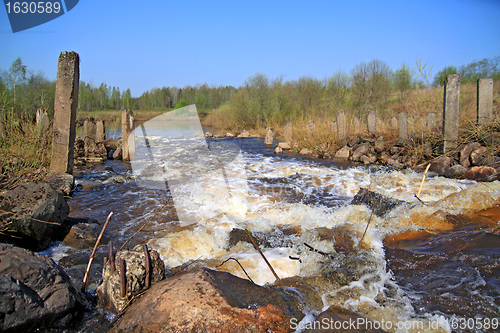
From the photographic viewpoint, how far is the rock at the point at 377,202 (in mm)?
5648

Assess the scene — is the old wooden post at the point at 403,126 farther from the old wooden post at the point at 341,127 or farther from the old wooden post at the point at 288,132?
the old wooden post at the point at 288,132

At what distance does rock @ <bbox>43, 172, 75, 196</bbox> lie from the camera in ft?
22.0

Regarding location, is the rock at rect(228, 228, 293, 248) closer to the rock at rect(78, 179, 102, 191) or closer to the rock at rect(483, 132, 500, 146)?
the rock at rect(78, 179, 102, 191)

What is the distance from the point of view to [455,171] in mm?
8703

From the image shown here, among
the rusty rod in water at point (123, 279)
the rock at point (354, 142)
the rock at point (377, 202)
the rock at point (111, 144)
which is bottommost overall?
the rock at point (377, 202)

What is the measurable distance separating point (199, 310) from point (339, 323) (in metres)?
1.09

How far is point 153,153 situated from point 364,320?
44.1 feet

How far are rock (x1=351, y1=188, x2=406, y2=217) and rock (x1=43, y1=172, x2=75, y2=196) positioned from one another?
6.08m

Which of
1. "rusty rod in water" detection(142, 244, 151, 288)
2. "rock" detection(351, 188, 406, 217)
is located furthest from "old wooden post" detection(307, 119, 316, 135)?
"rusty rod in water" detection(142, 244, 151, 288)

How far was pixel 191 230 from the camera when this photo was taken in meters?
5.32

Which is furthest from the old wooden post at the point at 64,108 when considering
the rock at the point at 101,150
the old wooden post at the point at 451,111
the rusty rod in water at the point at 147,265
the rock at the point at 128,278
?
the old wooden post at the point at 451,111

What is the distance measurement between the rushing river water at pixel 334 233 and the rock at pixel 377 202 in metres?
0.14

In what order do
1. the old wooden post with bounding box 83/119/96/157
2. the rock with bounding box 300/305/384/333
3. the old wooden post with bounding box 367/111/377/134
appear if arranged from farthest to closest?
1. the old wooden post with bounding box 367/111/377/134
2. the old wooden post with bounding box 83/119/96/157
3. the rock with bounding box 300/305/384/333

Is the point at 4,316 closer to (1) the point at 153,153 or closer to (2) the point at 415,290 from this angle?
(2) the point at 415,290
